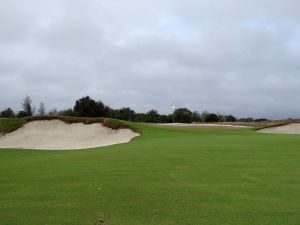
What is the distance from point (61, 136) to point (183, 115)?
78936 millimetres

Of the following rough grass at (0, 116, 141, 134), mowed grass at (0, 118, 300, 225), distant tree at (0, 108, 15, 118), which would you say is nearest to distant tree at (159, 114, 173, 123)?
distant tree at (0, 108, 15, 118)

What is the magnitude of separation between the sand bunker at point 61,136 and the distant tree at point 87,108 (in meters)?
40.9

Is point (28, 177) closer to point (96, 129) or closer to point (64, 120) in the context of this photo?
point (96, 129)

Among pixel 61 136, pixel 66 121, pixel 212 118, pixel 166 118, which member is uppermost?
pixel 212 118

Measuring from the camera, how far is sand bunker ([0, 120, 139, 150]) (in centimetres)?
3659

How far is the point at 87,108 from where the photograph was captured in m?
83.8

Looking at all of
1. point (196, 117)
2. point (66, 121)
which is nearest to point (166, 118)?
point (196, 117)

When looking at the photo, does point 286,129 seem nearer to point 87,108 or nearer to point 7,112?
point 87,108

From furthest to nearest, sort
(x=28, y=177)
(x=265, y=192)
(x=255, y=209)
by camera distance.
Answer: (x=28, y=177) → (x=265, y=192) → (x=255, y=209)

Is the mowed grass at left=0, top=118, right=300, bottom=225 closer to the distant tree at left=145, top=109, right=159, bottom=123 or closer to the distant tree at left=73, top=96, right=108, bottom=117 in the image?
the distant tree at left=73, top=96, right=108, bottom=117

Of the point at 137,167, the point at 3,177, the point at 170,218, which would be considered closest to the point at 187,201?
the point at 170,218

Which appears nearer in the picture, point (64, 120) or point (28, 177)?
point (28, 177)

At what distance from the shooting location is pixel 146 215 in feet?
26.7

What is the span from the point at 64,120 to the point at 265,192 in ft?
113
